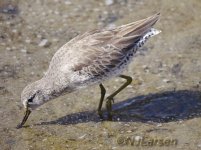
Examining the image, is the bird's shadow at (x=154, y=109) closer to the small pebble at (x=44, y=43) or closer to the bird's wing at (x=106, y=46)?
the bird's wing at (x=106, y=46)

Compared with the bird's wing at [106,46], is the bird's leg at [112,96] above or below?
below

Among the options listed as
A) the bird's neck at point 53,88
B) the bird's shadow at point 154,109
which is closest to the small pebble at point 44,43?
the bird's neck at point 53,88

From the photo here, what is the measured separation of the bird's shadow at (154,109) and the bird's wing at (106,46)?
70 centimetres

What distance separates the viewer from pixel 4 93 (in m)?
8.55

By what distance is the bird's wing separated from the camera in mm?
7867

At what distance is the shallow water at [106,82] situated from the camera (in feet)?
25.3

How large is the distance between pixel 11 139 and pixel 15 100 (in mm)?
905

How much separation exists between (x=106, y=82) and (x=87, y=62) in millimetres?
1180

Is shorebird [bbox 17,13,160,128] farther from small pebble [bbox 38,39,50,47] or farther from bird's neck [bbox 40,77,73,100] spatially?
small pebble [bbox 38,39,50,47]

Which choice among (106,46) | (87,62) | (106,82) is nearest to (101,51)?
(106,46)

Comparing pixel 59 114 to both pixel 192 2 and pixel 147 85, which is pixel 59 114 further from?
pixel 192 2

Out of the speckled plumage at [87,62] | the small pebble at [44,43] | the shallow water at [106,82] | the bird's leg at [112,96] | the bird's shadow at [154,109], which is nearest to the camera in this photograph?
the shallow water at [106,82]

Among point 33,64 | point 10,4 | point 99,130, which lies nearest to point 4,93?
point 33,64

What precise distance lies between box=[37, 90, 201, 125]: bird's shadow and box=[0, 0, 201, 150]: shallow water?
0.04 feet
